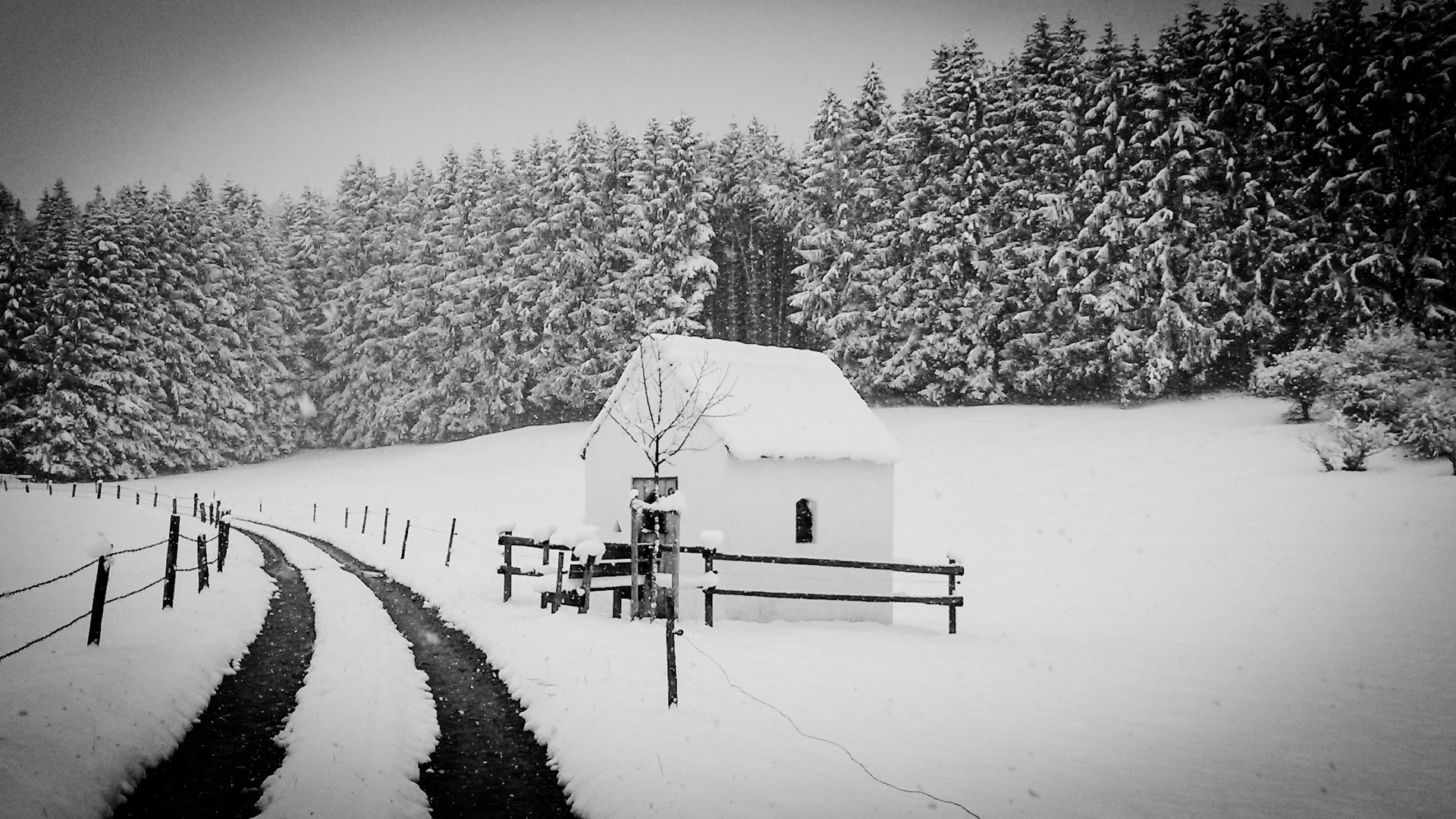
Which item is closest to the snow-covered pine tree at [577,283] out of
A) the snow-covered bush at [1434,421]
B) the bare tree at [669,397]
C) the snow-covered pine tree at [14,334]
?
the bare tree at [669,397]

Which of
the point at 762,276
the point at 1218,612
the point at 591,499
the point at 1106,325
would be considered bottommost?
the point at 1218,612

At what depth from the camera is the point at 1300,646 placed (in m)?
13.2

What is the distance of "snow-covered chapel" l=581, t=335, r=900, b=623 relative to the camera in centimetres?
1538

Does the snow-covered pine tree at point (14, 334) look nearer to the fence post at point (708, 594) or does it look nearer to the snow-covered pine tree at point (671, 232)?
the snow-covered pine tree at point (671, 232)

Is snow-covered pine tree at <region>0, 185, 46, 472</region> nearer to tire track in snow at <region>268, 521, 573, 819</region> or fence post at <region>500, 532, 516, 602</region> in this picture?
fence post at <region>500, 532, 516, 602</region>

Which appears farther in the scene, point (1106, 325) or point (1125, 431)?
point (1106, 325)

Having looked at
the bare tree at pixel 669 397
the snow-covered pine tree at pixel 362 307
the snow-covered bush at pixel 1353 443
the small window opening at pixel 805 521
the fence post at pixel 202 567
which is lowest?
the fence post at pixel 202 567

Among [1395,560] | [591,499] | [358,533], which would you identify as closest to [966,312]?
[1395,560]

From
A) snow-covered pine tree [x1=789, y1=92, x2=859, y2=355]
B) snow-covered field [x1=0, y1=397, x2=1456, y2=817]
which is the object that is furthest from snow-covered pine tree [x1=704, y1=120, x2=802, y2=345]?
snow-covered field [x1=0, y1=397, x2=1456, y2=817]

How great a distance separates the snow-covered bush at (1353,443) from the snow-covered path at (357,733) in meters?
24.4

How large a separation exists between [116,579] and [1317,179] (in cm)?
3839

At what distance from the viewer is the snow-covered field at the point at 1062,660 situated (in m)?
6.58

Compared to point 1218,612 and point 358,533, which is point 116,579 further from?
point 1218,612

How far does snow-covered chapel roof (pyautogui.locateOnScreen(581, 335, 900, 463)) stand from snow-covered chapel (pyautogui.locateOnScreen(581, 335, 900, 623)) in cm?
3
